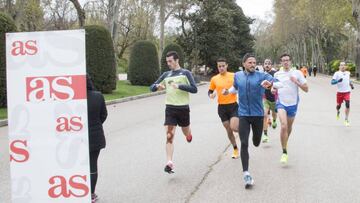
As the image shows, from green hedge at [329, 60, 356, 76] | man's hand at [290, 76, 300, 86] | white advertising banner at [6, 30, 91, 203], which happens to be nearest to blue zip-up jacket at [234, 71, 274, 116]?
man's hand at [290, 76, 300, 86]

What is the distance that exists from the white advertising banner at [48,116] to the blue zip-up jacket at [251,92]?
3.41 meters

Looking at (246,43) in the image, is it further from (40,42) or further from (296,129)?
(40,42)

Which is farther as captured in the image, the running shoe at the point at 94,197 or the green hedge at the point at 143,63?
the green hedge at the point at 143,63

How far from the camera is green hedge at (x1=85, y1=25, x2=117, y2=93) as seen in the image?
26.1 m

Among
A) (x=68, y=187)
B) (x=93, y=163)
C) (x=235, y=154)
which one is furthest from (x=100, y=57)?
(x=68, y=187)

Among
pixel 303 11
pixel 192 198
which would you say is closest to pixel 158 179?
pixel 192 198

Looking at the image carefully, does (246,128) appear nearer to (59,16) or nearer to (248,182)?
(248,182)

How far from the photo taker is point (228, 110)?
9.09m

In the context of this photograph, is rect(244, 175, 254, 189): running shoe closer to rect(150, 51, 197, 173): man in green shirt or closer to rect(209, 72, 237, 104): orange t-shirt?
rect(150, 51, 197, 173): man in green shirt

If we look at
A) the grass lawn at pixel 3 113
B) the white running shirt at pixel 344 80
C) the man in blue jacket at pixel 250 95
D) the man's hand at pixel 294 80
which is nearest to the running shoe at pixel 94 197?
the man in blue jacket at pixel 250 95

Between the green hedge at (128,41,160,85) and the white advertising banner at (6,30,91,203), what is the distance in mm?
30372

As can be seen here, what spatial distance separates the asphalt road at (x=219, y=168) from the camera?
691 centimetres

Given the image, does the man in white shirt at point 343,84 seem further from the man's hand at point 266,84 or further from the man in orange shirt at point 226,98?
the man's hand at point 266,84

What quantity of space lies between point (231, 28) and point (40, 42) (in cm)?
5656
